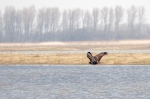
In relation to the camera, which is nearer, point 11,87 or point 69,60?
point 11,87

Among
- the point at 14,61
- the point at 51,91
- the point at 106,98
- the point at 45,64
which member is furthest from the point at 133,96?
the point at 14,61

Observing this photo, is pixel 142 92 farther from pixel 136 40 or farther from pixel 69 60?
pixel 136 40

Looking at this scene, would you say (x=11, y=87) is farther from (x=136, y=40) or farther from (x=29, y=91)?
(x=136, y=40)

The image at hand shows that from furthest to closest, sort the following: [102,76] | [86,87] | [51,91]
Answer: [102,76], [86,87], [51,91]

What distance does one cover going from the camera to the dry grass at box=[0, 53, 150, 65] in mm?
65744

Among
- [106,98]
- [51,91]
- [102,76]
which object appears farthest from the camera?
[102,76]

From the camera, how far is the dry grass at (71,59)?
6574 centimetres

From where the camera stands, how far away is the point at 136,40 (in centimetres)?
19112

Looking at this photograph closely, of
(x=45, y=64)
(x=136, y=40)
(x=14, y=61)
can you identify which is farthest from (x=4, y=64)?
(x=136, y=40)

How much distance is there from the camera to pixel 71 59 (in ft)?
228

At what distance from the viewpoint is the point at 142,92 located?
32250 mm

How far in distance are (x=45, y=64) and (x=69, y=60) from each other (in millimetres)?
3923

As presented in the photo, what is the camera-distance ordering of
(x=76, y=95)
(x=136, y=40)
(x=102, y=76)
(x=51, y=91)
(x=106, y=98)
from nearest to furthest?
(x=106, y=98), (x=76, y=95), (x=51, y=91), (x=102, y=76), (x=136, y=40)

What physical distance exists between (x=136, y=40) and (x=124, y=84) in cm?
15450
